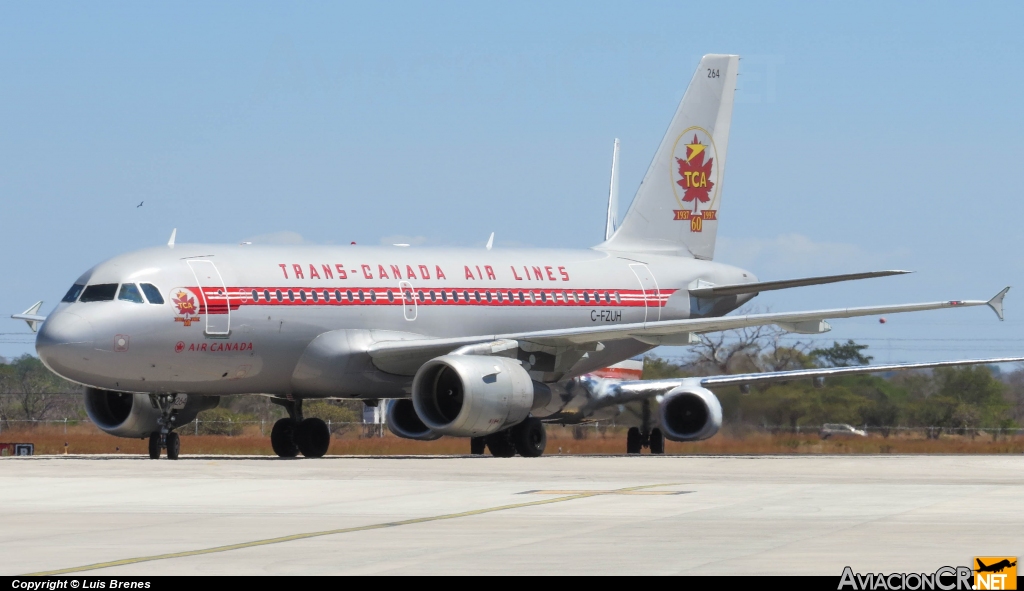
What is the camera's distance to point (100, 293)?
27.5 meters

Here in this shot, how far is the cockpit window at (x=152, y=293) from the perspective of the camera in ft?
90.5

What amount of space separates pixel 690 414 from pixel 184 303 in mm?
11479

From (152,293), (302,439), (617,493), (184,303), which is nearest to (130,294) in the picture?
(152,293)

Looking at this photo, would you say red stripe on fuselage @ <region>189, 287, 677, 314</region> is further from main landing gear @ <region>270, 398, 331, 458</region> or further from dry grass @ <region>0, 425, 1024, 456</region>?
dry grass @ <region>0, 425, 1024, 456</region>

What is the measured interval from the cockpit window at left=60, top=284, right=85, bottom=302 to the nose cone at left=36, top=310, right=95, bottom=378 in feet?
2.19

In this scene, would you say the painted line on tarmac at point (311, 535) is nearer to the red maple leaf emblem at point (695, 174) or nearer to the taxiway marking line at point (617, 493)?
the taxiway marking line at point (617, 493)

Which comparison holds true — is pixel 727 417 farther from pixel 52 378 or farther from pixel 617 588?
pixel 52 378

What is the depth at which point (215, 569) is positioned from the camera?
10.9 m

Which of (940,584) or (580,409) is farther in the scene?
(580,409)

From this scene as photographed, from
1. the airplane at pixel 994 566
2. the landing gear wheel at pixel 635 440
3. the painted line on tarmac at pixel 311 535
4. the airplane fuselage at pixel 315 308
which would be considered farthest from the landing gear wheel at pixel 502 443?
the airplane at pixel 994 566

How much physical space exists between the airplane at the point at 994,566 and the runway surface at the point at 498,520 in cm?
27

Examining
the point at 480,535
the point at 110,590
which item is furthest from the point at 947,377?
the point at 110,590

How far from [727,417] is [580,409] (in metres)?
5.66

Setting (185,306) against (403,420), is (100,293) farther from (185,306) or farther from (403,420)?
(403,420)
